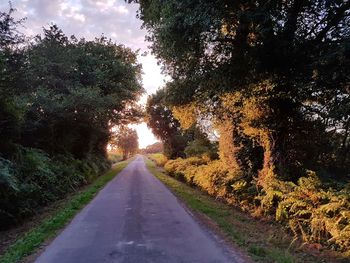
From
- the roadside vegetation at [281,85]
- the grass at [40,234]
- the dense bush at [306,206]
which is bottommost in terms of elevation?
the grass at [40,234]

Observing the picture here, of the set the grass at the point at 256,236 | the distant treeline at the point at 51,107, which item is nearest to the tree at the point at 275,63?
the grass at the point at 256,236

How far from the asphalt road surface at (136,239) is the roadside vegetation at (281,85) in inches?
118

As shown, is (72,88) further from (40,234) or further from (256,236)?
(256,236)

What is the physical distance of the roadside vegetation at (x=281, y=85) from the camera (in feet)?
37.7

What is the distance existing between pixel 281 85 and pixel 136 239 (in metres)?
7.75

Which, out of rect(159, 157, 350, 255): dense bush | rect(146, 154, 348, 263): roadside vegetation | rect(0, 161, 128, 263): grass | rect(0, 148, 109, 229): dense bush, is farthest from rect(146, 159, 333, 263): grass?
rect(0, 148, 109, 229): dense bush

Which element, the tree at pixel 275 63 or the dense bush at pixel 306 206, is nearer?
the dense bush at pixel 306 206

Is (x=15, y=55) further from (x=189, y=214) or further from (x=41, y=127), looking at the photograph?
(x=189, y=214)

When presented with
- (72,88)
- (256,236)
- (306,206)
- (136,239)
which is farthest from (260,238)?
(72,88)

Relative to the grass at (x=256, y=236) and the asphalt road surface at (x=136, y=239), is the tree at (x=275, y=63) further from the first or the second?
the asphalt road surface at (x=136, y=239)

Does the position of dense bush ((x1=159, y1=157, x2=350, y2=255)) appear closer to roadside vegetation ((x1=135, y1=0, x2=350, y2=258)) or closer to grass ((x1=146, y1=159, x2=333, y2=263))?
roadside vegetation ((x1=135, y1=0, x2=350, y2=258))

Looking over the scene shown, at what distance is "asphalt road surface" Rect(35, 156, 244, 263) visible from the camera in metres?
8.27

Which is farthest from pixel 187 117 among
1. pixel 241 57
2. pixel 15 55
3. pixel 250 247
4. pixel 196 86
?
pixel 250 247

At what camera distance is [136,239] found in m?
9.88
